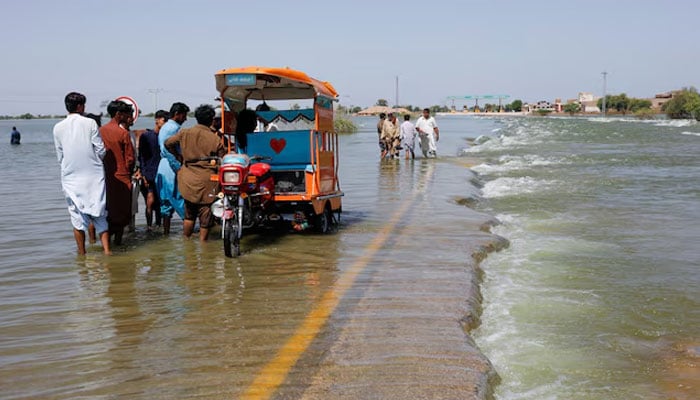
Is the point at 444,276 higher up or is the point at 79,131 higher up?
the point at 79,131

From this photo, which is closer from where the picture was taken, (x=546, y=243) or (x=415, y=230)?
(x=546, y=243)

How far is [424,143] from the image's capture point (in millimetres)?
24203

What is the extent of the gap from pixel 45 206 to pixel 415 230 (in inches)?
282

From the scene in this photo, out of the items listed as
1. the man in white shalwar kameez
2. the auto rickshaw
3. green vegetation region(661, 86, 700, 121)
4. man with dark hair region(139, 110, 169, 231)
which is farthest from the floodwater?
green vegetation region(661, 86, 700, 121)

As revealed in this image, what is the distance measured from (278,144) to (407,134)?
48.6 ft

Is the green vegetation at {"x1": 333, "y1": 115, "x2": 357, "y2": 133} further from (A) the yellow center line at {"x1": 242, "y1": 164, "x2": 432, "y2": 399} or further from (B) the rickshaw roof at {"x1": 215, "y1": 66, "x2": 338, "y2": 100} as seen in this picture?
(A) the yellow center line at {"x1": 242, "y1": 164, "x2": 432, "y2": 399}

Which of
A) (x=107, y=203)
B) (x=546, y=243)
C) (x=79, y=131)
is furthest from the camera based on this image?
(x=546, y=243)

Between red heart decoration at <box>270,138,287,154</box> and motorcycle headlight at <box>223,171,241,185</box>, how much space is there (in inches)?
76.0

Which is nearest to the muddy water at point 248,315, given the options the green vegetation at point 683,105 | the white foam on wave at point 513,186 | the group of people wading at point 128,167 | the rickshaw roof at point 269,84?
the group of people wading at point 128,167

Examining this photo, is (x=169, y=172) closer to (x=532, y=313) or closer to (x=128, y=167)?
(x=128, y=167)

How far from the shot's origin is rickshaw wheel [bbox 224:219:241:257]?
738 centimetres

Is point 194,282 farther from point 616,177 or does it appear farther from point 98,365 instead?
point 616,177

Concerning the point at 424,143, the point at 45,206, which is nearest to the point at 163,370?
the point at 45,206

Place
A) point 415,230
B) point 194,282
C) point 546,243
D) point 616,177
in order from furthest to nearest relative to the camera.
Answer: point 616,177 → point 415,230 → point 546,243 → point 194,282
